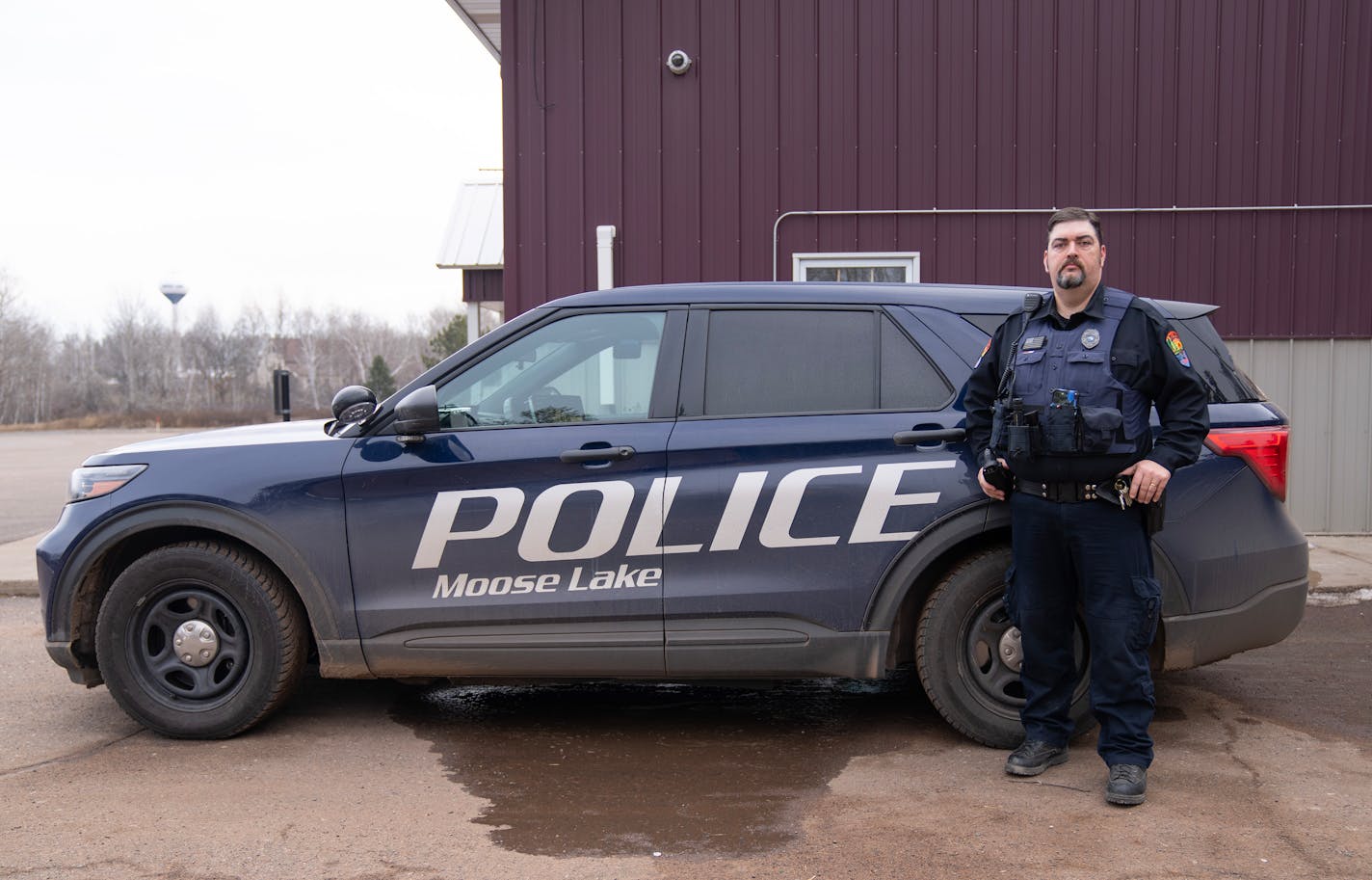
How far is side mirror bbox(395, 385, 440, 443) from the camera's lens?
4516 millimetres

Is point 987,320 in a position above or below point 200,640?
above

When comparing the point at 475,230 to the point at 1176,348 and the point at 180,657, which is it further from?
the point at 1176,348

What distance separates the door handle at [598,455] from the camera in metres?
4.51

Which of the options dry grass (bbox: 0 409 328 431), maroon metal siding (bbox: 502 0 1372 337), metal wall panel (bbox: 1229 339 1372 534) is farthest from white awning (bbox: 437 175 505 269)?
dry grass (bbox: 0 409 328 431)

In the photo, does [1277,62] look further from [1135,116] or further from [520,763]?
[520,763]

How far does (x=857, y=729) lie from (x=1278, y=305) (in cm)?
695

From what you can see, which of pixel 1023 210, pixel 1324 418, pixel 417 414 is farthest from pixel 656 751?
pixel 1324 418

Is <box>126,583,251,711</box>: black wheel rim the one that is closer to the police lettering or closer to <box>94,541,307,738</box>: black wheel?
<box>94,541,307,738</box>: black wheel

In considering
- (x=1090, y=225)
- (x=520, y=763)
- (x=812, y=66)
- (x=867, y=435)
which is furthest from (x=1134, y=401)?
(x=812, y=66)

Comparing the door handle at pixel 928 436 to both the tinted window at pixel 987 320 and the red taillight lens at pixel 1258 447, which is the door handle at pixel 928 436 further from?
the red taillight lens at pixel 1258 447

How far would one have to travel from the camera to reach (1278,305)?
32.8 feet

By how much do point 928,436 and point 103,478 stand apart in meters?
3.20

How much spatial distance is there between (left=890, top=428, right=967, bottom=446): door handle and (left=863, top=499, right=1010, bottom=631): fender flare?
0.26 m

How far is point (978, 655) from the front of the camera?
4.57m
